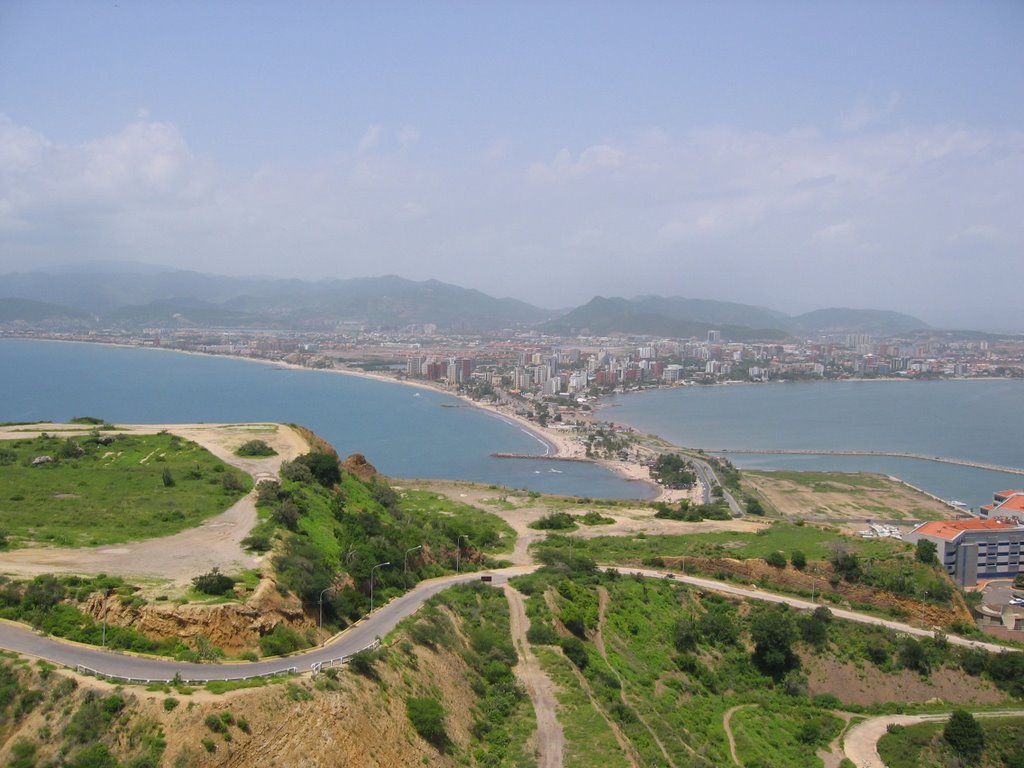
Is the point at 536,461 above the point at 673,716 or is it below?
below

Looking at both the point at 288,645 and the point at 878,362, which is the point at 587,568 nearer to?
the point at 288,645

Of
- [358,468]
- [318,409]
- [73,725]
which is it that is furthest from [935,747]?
[318,409]

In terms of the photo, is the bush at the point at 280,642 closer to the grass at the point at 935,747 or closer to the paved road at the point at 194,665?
the paved road at the point at 194,665

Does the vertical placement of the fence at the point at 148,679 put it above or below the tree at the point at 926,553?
above

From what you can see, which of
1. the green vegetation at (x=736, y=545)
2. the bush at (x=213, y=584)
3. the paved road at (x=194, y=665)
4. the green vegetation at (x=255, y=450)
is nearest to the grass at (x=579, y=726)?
the paved road at (x=194, y=665)

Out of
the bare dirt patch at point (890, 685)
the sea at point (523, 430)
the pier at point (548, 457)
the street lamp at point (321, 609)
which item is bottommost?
the pier at point (548, 457)

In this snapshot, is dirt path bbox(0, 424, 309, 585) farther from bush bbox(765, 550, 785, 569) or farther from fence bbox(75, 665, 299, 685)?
bush bbox(765, 550, 785, 569)

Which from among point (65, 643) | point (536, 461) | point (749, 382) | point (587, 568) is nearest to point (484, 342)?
point (749, 382)
